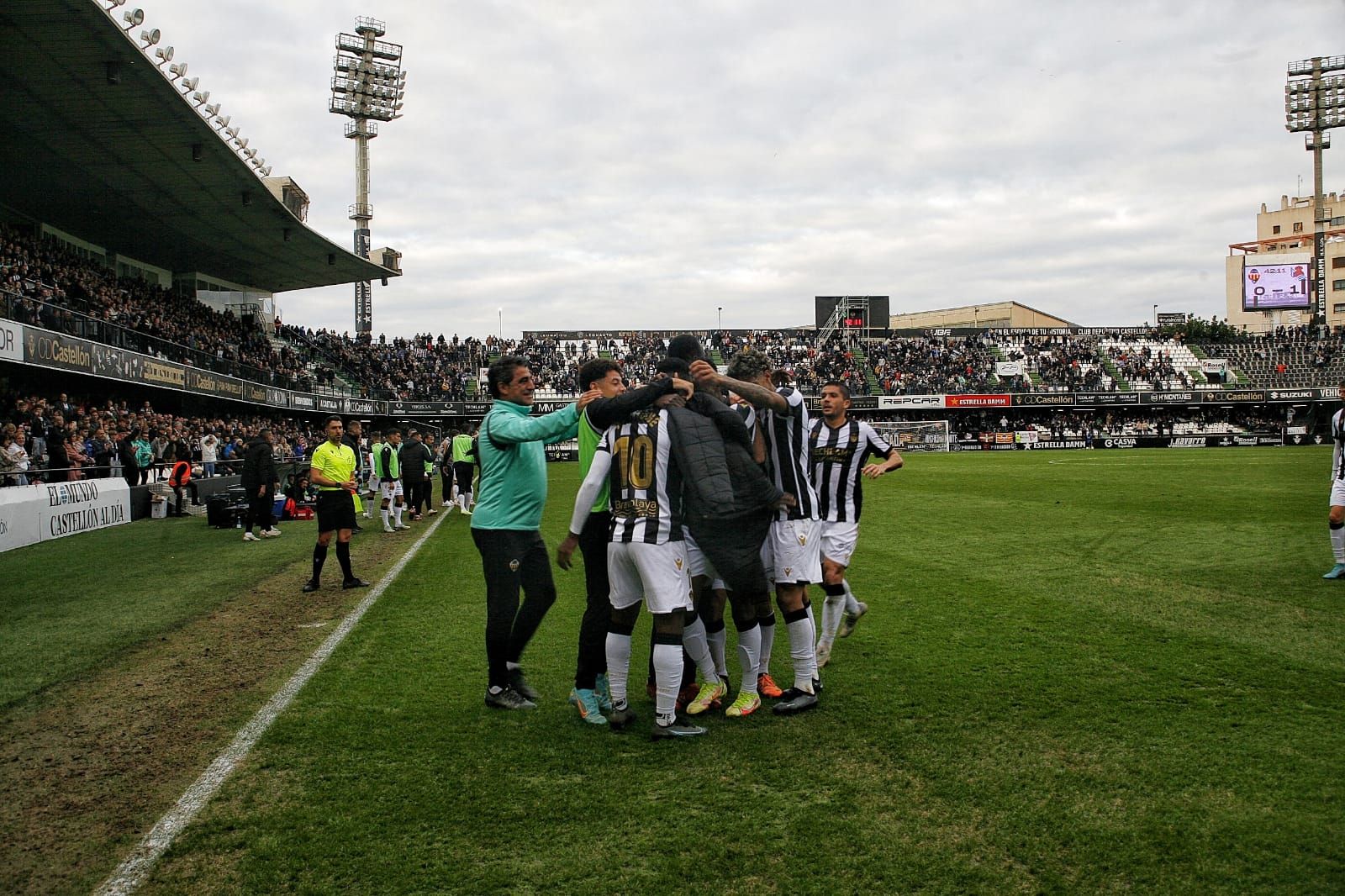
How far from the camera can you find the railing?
19609mm

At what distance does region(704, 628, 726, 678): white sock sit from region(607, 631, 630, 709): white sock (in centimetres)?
60

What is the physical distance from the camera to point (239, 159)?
25.9 meters

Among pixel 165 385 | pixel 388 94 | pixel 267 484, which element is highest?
pixel 388 94

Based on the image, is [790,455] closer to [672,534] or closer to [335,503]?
[672,534]

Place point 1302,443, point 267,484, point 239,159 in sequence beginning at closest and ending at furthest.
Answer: point 267,484 < point 239,159 < point 1302,443

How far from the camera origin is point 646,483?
4785mm

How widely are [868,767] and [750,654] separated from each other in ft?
3.73

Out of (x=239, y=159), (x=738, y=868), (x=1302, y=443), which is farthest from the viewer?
(x=1302, y=443)

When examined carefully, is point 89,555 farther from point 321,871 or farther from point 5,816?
point 321,871

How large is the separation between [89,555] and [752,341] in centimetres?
4976

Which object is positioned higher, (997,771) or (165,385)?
(165,385)

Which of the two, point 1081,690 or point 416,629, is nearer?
point 1081,690

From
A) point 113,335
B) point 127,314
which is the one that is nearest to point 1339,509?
point 113,335

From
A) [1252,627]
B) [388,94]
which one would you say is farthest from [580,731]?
[388,94]
